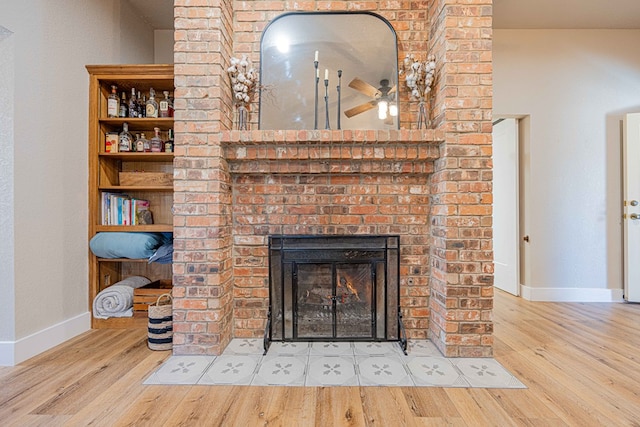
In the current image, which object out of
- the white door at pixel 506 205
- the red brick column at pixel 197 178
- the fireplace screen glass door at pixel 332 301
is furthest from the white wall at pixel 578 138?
the red brick column at pixel 197 178

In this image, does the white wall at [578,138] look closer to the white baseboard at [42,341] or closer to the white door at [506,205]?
the white door at [506,205]

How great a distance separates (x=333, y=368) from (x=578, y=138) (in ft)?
11.1

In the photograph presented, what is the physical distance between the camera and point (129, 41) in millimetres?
2844

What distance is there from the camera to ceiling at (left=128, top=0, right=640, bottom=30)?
2799 millimetres

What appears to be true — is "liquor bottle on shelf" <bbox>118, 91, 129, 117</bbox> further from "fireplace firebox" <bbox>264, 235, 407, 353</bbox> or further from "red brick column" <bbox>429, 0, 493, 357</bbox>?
A: "red brick column" <bbox>429, 0, 493, 357</bbox>

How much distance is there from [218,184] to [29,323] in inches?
59.1

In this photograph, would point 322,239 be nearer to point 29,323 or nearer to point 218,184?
point 218,184

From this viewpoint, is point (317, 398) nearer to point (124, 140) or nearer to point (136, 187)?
point (136, 187)

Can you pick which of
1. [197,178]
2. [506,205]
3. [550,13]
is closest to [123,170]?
[197,178]

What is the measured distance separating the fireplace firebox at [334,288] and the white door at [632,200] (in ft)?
8.86

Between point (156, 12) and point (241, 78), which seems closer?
point (241, 78)

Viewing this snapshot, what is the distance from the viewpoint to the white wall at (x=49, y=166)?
1.96 metres

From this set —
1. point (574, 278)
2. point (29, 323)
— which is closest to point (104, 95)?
point (29, 323)

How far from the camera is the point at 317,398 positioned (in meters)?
1.53
